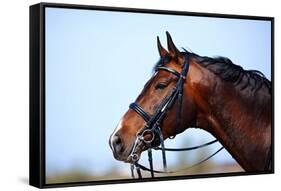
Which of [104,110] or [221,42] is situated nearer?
[104,110]

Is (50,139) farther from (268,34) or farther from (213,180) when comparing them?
(268,34)

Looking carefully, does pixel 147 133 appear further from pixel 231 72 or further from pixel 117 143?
pixel 231 72

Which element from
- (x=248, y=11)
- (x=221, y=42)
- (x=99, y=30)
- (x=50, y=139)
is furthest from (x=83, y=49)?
(x=248, y=11)

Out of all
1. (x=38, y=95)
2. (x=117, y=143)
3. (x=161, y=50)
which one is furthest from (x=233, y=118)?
(x=38, y=95)

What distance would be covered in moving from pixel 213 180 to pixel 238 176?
196 mm

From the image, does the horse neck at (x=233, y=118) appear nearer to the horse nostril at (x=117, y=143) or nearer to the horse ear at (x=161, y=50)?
the horse ear at (x=161, y=50)

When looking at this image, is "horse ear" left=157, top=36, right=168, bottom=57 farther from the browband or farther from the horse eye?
the browband

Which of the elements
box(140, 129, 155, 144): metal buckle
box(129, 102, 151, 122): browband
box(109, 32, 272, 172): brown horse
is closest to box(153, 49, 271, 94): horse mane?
box(109, 32, 272, 172): brown horse

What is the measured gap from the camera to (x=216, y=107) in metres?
4.80

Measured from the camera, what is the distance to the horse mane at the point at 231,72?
4785 millimetres

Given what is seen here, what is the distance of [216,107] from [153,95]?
0.48m

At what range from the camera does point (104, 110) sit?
4.47 metres

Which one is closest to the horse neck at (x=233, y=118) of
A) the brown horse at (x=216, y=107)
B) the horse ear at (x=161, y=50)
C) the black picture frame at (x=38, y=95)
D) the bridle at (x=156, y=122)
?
the brown horse at (x=216, y=107)

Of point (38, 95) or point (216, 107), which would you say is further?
point (216, 107)
